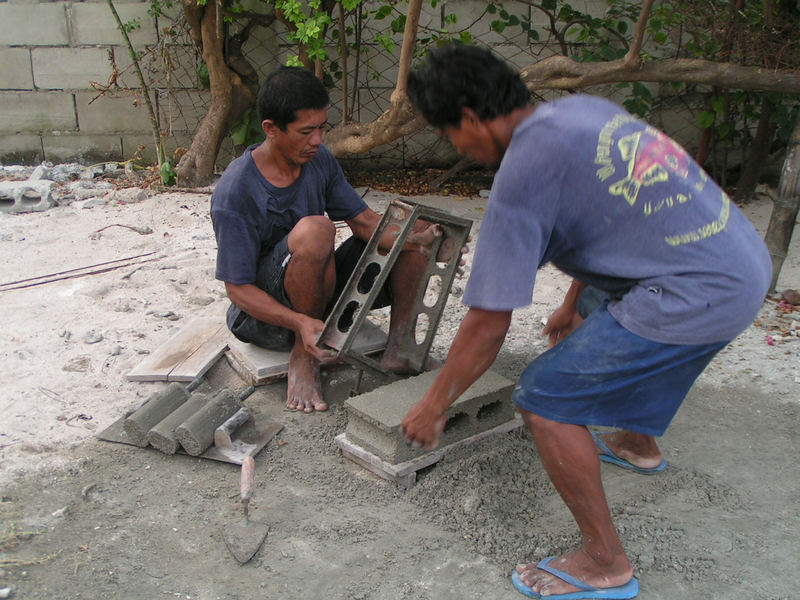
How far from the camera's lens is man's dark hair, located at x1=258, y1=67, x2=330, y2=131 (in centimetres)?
293

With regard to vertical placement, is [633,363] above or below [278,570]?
above

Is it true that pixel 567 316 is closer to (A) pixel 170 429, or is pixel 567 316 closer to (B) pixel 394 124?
(A) pixel 170 429

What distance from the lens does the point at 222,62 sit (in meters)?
5.93

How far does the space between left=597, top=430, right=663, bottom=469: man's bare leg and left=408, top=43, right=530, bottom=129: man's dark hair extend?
4.91 feet

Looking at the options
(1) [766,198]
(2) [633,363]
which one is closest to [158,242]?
(2) [633,363]

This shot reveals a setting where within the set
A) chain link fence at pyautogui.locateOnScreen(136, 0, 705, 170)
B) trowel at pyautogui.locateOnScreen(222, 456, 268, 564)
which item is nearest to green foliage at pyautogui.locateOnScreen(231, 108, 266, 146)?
chain link fence at pyautogui.locateOnScreen(136, 0, 705, 170)

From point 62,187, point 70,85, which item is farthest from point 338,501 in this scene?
point 70,85

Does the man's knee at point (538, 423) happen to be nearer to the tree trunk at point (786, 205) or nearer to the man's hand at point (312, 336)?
the man's hand at point (312, 336)

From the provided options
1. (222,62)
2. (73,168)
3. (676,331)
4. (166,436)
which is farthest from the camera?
(73,168)

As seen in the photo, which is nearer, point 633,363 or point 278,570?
point 633,363

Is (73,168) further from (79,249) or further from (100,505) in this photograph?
(100,505)

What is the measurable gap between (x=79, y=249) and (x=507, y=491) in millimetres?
3628

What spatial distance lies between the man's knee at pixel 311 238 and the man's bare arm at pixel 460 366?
122cm

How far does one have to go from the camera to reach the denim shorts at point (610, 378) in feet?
6.29
